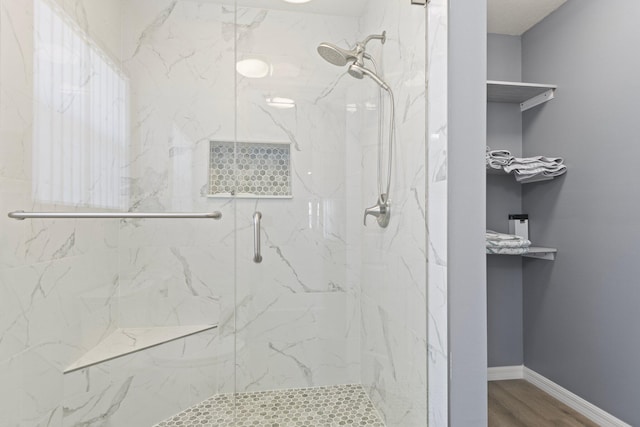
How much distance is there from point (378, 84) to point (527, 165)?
122 cm

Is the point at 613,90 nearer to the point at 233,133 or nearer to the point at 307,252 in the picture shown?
the point at 307,252

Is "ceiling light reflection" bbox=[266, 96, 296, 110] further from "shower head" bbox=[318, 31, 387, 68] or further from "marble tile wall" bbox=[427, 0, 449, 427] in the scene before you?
"marble tile wall" bbox=[427, 0, 449, 427]

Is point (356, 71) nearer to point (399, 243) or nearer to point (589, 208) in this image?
point (399, 243)

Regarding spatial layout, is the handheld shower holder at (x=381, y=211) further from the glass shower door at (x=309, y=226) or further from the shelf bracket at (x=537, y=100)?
the shelf bracket at (x=537, y=100)

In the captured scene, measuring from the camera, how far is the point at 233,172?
1469mm

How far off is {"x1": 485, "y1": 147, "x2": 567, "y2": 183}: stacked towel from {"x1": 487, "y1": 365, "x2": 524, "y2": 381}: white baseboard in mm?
1304

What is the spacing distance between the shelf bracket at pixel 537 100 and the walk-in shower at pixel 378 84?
4.66 feet

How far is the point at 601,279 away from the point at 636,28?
129cm

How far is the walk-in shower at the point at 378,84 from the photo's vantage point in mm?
1417

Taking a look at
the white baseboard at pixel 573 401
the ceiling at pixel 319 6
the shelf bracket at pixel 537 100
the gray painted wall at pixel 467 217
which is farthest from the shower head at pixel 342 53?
the white baseboard at pixel 573 401

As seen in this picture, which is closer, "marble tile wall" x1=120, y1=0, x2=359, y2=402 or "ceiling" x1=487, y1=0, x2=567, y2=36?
"marble tile wall" x1=120, y1=0, x2=359, y2=402

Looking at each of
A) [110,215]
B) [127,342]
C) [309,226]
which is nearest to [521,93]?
[309,226]

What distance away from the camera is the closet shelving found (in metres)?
2.11

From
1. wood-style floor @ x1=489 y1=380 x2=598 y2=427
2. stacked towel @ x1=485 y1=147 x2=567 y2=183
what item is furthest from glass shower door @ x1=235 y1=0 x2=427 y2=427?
stacked towel @ x1=485 y1=147 x2=567 y2=183
